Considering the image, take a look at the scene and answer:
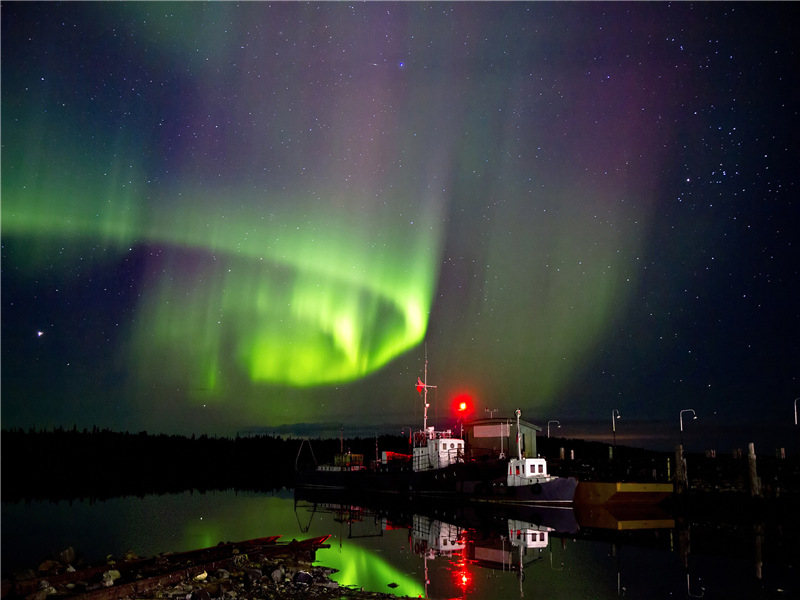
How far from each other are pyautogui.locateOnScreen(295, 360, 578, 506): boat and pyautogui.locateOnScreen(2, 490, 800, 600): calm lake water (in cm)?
267

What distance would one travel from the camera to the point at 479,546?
29.6 m

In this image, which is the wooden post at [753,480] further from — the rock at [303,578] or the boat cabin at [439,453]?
the rock at [303,578]

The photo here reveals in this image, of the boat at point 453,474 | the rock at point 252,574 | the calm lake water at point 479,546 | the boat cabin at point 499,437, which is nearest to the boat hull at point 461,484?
the boat at point 453,474

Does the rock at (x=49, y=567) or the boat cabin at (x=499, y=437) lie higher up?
the boat cabin at (x=499, y=437)

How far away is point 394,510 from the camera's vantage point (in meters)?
52.1

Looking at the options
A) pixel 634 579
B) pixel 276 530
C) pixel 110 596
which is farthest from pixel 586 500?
pixel 110 596

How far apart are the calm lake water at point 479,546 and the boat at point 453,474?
105 inches

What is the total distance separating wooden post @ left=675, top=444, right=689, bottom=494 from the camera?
49272 millimetres

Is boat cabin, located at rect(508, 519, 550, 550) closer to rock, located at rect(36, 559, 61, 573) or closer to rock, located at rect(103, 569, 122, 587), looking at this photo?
rock, located at rect(103, 569, 122, 587)

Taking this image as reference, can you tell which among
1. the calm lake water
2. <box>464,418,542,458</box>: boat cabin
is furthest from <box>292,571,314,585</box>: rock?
<box>464,418,542,458</box>: boat cabin

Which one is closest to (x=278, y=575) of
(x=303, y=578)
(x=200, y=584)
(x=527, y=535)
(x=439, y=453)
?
(x=303, y=578)

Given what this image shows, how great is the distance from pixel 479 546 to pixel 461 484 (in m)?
26.2

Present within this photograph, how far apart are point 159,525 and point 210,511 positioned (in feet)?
35.0

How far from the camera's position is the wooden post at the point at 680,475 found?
162 feet
